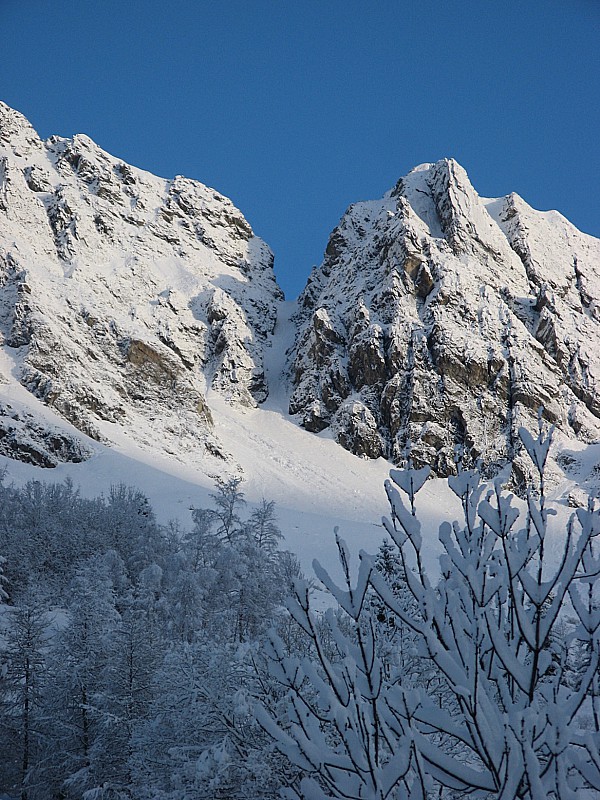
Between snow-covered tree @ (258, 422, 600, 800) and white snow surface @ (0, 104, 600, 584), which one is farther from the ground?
white snow surface @ (0, 104, 600, 584)

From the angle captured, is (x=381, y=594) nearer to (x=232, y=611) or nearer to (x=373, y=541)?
(x=232, y=611)

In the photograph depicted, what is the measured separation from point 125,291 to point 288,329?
2934cm

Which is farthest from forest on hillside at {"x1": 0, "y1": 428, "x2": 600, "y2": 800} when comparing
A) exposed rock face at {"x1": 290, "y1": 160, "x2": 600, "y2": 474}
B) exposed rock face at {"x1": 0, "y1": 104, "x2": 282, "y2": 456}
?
exposed rock face at {"x1": 290, "y1": 160, "x2": 600, "y2": 474}

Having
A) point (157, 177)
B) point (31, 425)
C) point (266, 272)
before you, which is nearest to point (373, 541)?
point (31, 425)

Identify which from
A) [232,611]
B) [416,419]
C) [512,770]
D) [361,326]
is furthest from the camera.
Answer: [361,326]

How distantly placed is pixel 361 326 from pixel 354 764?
7401 cm

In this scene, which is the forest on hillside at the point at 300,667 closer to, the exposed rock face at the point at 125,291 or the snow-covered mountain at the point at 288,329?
the snow-covered mountain at the point at 288,329

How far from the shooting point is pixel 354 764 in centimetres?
241

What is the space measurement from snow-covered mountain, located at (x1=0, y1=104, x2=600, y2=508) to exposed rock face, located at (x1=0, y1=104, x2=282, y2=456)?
0.89 feet

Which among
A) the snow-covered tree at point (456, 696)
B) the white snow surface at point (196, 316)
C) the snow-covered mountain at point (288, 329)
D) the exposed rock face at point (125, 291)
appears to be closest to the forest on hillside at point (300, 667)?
the snow-covered tree at point (456, 696)

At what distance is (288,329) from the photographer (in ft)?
307

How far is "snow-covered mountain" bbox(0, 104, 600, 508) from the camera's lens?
56.6m

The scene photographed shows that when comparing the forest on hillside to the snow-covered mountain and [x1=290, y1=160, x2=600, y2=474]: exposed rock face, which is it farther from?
[x1=290, y1=160, x2=600, y2=474]: exposed rock face

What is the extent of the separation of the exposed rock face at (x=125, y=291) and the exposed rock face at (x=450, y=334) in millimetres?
11989
